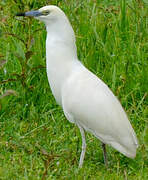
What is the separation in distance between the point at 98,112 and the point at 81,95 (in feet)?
0.55

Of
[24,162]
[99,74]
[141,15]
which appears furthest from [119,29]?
[24,162]

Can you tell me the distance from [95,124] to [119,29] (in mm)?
1735

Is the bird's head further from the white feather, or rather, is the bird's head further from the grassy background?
the grassy background

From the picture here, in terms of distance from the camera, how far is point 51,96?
205 inches

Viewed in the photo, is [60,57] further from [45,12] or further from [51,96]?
[51,96]

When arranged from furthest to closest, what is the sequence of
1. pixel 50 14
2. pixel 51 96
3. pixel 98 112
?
pixel 51 96 → pixel 50 14 → pixel 98 112

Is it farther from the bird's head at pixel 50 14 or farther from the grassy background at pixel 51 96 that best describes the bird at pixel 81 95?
the grassy background at pixel 51 96

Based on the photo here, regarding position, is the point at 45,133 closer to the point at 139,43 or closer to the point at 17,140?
the point at 17,140

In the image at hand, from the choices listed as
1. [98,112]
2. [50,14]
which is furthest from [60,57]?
[98,112]

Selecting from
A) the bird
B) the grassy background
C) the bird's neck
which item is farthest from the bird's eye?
the grassy background

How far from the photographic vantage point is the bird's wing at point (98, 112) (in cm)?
421

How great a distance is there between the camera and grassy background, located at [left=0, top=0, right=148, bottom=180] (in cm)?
438

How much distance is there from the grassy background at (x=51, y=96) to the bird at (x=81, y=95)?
0.22 meters

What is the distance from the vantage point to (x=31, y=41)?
5.14 metres
